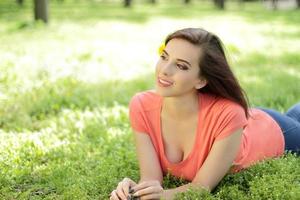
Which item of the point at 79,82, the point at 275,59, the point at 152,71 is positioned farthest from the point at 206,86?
the point at 275,59

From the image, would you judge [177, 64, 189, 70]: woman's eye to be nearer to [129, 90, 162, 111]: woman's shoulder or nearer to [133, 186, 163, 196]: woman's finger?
[129, 90, 162, 111]: woman's shoulder

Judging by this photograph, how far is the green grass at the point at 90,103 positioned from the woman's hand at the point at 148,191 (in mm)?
194

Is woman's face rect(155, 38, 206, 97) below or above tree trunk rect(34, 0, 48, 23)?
A: above

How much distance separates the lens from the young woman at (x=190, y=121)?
3352 millimetres

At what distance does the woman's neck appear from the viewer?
11.5ft

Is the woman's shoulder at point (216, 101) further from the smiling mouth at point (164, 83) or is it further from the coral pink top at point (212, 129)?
the smiling mouth at point (164, 83)

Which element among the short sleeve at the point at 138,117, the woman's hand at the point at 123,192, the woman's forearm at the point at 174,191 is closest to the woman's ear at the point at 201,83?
the short sleeve at the point at 138,117

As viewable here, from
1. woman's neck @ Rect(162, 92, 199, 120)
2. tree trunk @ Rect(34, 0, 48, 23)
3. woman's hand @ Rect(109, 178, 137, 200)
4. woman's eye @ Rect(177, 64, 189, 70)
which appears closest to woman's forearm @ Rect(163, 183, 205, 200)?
woman's hand @ Rect(109, 178, 137, 200)

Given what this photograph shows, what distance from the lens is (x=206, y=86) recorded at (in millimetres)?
3523

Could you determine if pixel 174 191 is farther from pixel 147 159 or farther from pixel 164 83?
pixel 164 83

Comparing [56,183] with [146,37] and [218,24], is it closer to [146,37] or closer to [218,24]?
[146,37]

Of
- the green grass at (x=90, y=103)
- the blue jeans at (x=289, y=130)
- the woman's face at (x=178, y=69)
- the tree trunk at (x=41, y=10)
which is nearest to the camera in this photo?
the woman's face at (x=178, y=69)

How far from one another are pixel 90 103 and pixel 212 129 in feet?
9.26

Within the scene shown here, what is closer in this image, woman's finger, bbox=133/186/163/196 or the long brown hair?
woman's finger, bbox=133/186/163/196
